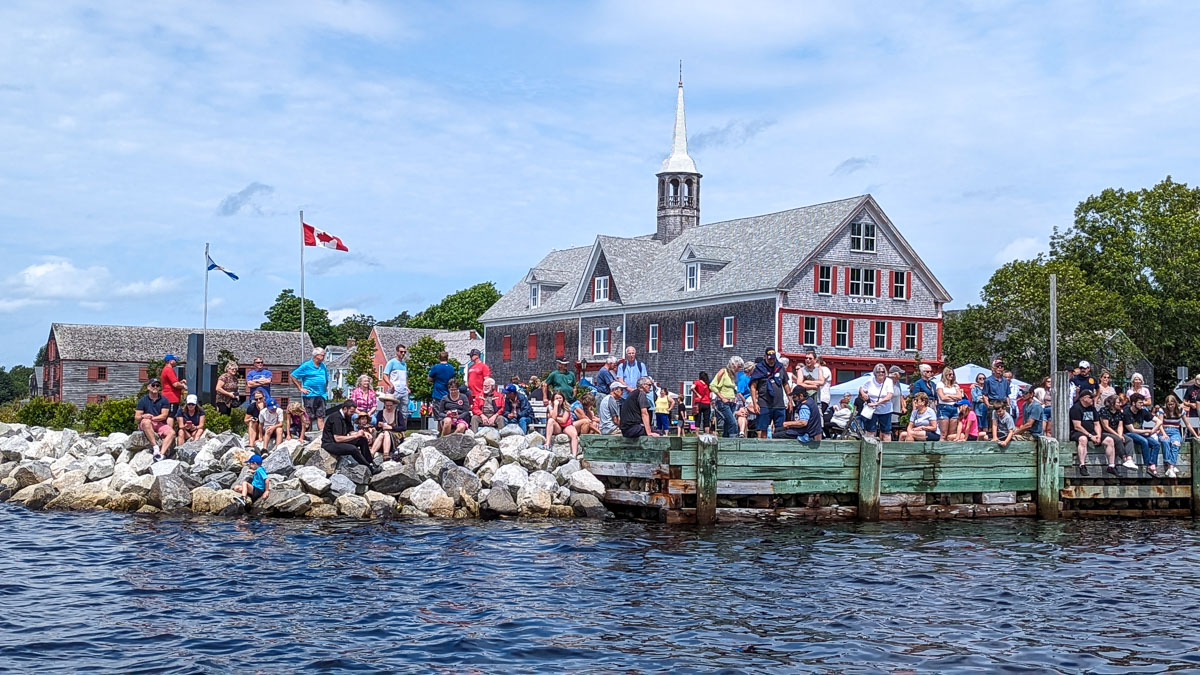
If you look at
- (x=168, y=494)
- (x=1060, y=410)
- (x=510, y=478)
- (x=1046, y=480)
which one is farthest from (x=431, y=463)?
(x=1060, y=410)

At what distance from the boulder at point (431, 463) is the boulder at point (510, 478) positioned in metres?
0.90

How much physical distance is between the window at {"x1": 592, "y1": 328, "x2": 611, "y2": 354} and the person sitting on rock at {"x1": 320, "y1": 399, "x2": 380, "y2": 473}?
3619cm

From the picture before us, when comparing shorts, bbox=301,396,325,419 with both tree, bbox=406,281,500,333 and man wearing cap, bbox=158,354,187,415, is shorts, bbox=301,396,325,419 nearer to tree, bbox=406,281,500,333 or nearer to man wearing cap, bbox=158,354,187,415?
man wearing cap, bbox=158,354,187,415

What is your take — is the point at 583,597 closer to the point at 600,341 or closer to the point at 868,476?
the point at 868,476

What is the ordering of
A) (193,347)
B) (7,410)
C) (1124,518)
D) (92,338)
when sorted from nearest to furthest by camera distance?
(1124,518) < (193,347) < (7,410) < (92,338)

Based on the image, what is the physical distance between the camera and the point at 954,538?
19.0 metres

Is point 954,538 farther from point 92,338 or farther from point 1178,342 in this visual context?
point 92,338

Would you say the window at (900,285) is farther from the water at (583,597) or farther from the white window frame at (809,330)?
the water at (583,597)

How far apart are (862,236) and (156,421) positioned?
32.6 m

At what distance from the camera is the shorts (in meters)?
23.2

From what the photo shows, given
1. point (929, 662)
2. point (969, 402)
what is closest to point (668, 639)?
point (929, 662)

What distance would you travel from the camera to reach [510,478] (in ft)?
69.1

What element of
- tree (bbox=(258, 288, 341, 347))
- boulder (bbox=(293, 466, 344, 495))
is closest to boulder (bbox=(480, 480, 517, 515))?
boulder (bbox=(293, 466, 344, 495))

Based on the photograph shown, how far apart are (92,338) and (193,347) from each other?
62.9 metres
